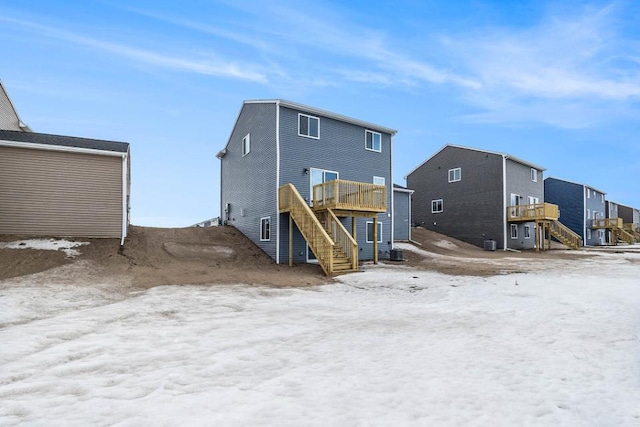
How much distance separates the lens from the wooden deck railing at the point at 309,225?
14.7m

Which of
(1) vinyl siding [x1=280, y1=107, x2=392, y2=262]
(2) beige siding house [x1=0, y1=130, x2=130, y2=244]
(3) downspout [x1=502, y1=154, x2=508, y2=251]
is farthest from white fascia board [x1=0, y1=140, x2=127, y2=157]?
(3) downspout [x1=502, y1=154, x2=508, y2=251]

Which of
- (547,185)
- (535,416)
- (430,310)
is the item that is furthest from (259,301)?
(547,185)

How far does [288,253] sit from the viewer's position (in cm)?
1775

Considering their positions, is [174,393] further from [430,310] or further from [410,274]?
[410,274]

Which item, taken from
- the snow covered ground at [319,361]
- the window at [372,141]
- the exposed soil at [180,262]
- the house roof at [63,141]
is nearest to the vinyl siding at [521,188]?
the exposed soil at [180,262]

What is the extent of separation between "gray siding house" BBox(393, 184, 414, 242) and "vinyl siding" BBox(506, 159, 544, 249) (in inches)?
352

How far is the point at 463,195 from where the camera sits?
32125 millimetres

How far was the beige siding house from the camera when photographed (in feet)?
47.8

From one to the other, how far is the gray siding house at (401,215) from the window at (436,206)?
680cm

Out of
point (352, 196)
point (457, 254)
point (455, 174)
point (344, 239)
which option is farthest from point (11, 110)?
point (455, 174)

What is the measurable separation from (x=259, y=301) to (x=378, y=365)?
4913 millimetres

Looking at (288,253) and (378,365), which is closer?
(378,365)

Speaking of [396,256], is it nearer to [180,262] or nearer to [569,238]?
[180,262]

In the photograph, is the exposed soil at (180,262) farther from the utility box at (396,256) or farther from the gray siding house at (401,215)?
the gray siding house at (401,215)
